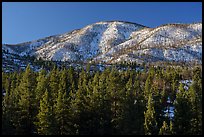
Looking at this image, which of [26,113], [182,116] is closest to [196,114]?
[182,116]

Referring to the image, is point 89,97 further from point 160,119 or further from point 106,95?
point 160,119

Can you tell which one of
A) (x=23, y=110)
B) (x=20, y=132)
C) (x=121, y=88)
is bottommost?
(x=20, y=132)

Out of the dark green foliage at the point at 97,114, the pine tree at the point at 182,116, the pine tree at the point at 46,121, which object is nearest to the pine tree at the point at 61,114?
the dark green foliage at the point at 97,114

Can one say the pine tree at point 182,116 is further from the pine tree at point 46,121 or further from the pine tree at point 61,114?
the pine tree at point 46,121

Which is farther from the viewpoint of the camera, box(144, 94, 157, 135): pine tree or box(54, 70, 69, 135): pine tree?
box(144, 94, 157, 135): pine tree

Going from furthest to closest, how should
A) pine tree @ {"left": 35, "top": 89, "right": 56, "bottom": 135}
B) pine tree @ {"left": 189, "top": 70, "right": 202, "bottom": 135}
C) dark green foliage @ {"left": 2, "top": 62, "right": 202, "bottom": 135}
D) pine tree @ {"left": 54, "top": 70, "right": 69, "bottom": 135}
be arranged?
1. pine tree @ {"left": 189, "top": 70, "right": 202, "bottom": 135}
2. dark green foliage @ {"left": 2, "top": 62, "right": 202, "bottom": 135}
3. pine tree @ {"left": 54, "top": 70, "right": 69, "bottom": 135}
4. pine tree @ {"left": 35, "top": 89, "right": 56, "bottom": 135}

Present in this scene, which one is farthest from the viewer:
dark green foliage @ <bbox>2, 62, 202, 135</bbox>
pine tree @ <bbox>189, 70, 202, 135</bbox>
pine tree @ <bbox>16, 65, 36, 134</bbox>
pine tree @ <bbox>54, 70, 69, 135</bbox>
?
pine tree @ <bbox>16, 65, 36, 134</bbox>

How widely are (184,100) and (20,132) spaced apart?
77.1 ft

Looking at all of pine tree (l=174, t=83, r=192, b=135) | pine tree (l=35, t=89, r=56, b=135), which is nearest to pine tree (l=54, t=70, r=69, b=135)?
pine tree (l=35, t=89, r=56, b=135)

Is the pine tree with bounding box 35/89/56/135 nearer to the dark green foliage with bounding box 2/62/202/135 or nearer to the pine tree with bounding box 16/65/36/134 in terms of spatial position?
the dark green foliage with bounding box 2/62/202/135

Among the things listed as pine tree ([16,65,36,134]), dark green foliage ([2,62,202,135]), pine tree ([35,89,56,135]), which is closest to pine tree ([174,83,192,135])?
dark green foliage ([2,62,202,135])

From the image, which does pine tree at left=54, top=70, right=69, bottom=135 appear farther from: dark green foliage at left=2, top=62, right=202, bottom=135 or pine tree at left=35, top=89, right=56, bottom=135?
pine tree at left=35, top=89, right=56, bottom=135

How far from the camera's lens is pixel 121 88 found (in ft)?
156

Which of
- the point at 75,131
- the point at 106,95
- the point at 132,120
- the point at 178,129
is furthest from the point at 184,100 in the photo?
the point at 75,131
